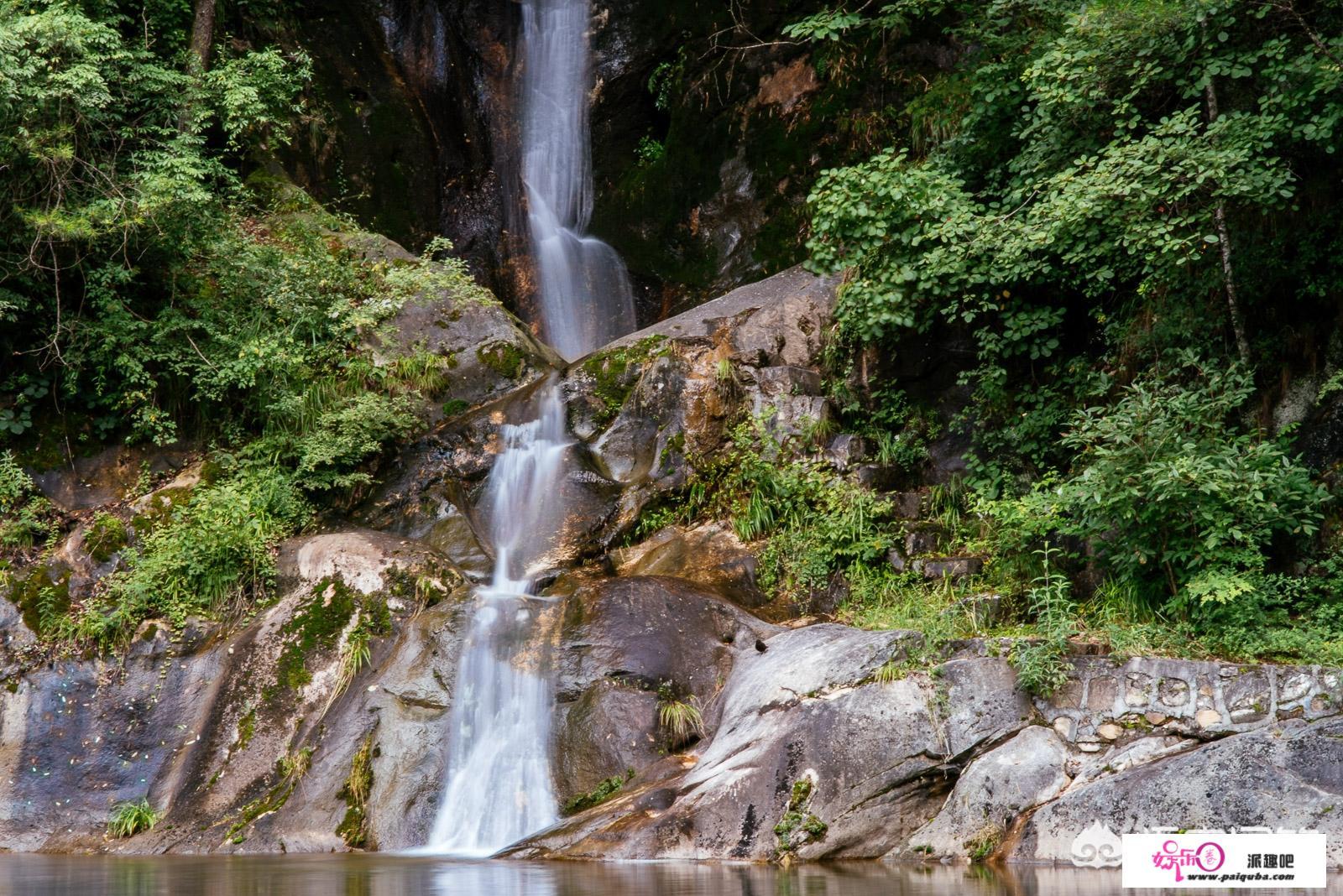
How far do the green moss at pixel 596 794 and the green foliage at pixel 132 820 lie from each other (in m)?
3.62

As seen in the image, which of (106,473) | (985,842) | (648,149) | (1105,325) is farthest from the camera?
(648,149)

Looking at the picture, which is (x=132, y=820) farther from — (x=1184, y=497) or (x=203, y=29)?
(x=203, y=29)

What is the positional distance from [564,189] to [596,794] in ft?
41.3

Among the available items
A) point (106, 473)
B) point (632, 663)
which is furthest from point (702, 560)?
point (106, 473)

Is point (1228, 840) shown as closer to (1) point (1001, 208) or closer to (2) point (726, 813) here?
(2) point (726, 813)

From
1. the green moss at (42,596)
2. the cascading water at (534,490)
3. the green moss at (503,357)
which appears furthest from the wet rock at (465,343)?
the green moss at (42,596)

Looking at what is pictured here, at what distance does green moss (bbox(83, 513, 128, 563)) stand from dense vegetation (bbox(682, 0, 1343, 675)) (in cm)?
627

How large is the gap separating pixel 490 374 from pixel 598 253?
15.9ft

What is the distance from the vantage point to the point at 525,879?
651 centimetres

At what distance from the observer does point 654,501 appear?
467 inches

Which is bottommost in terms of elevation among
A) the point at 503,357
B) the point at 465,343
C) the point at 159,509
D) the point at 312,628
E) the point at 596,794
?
the point at 596,794

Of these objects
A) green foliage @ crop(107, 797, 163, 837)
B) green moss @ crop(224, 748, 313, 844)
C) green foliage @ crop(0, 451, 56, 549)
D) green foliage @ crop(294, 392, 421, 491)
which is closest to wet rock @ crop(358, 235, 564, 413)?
green foliage @ crop(294, 392, 421, 491)

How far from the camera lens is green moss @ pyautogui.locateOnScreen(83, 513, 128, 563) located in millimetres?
11156

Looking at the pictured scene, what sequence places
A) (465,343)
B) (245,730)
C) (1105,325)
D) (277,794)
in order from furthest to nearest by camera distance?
(465,343) < (1105,325) < (245,730) < (277,794)
